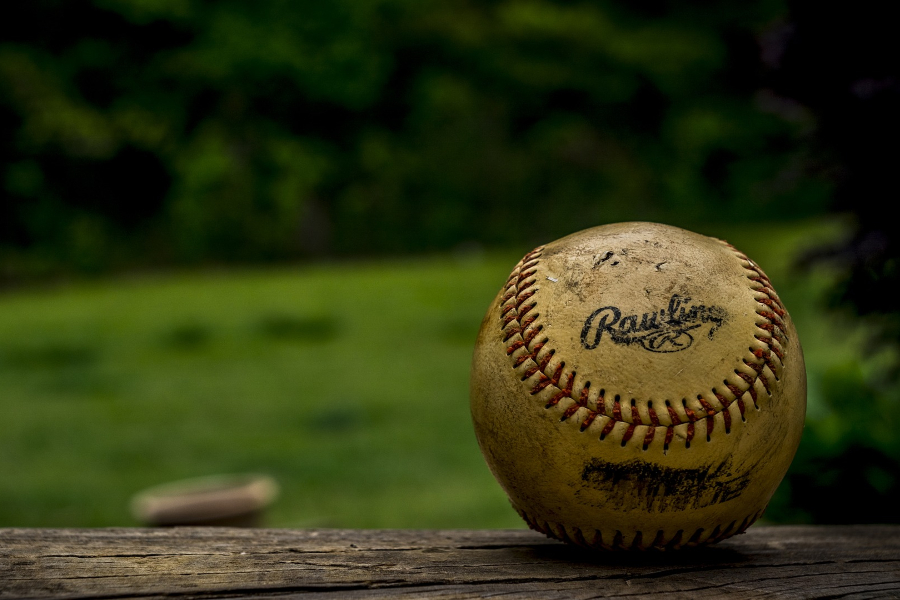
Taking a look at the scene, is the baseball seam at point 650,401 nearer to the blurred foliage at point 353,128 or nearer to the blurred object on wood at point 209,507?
the blurred object on wood at point 209,507

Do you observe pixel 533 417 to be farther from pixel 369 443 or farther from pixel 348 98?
pixel 348 98

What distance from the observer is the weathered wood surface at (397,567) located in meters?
1.87

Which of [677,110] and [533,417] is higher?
[677,110]

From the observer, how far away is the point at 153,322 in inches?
468

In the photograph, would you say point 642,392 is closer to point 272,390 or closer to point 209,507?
point 209,507

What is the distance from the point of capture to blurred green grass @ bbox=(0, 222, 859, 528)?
20.2 ft

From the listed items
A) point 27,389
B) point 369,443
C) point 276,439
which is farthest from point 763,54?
point 27,389

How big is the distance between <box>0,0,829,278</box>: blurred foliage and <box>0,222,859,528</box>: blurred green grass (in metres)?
3.15

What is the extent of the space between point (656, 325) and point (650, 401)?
0.17m

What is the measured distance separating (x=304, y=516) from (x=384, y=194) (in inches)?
530

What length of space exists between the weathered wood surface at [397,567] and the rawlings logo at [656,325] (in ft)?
1.84

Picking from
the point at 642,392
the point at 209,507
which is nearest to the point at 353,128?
the point at 209,507

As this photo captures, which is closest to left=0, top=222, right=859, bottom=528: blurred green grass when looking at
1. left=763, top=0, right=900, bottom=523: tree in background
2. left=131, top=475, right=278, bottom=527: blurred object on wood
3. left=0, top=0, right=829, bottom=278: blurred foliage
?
left=763, top=0, right=900, bottom=523: tree in background

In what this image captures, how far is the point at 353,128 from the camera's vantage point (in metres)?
19.6
